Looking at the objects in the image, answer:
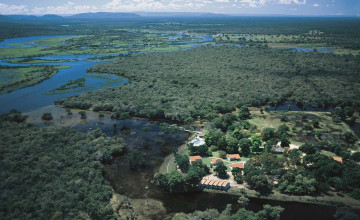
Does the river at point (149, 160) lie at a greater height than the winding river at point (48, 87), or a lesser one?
lesser

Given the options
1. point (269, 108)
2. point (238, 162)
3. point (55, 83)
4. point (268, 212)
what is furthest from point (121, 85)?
point (268, 212)

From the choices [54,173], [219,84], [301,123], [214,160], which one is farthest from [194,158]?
[219,84]

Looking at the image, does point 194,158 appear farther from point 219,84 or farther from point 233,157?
point 219,84

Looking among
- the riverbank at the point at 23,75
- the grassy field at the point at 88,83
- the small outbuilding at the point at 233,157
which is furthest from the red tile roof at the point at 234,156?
the riverbank at the point at 23,75

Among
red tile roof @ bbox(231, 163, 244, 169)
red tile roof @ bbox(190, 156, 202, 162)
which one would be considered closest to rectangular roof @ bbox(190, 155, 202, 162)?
red tile roof @ bbox(190, 156, 202, 162)

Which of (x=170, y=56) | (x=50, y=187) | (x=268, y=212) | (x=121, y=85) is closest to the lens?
(x=268, y=212)

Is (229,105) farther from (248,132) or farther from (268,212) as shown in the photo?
(268,212)

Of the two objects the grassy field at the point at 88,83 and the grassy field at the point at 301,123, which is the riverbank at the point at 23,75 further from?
the grassy field at the point at 301,123

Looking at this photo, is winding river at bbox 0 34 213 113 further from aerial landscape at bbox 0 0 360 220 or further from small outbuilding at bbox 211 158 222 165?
small outbuilding at bbox 211 158 222 165
